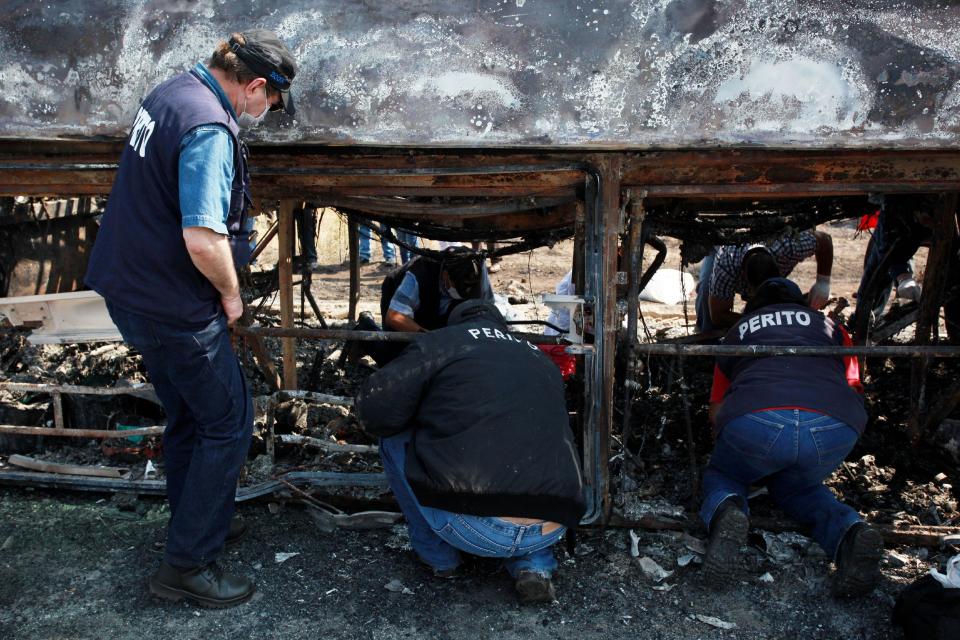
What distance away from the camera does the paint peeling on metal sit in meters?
3.49

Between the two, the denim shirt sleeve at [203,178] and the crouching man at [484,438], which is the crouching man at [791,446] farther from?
the denim shirt sleeve at [203,178]

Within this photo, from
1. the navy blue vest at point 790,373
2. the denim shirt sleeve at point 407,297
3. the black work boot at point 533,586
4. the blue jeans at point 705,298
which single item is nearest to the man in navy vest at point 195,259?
the black work boot at point 533,586

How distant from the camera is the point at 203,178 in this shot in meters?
2.93

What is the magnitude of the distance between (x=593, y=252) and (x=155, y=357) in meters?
1.97

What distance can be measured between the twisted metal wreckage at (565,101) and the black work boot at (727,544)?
0.60m

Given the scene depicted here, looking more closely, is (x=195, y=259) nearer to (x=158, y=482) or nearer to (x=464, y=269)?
(x=158, y=482)

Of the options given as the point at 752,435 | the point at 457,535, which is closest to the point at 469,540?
the point at 457,535

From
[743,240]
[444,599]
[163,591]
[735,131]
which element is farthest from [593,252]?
[163,591]

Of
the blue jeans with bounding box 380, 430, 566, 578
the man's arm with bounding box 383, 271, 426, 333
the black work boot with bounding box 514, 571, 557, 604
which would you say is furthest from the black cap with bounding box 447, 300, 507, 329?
the man's arm with bounding box 383, 271, 426, 333

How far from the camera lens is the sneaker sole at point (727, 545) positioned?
3.69 m

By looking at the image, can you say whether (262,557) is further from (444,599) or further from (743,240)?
(743,240)

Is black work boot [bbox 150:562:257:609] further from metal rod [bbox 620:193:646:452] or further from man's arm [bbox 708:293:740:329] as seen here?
man's arm [bbox 708:293:740:329]

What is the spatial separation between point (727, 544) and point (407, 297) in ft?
8.79

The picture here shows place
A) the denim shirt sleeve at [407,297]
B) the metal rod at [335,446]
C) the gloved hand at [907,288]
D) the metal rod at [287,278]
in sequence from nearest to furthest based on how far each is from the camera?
the metal rod at [335,446], the metal rod at [287,278], the denim shirt sleeve at [407,297], the gloved hand at [907,288]
